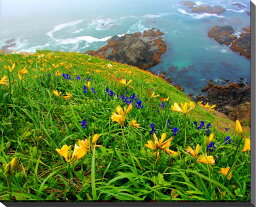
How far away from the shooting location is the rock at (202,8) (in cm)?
226

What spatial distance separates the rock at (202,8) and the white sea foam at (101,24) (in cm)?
87

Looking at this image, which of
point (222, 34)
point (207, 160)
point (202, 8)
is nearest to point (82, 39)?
point (202, 8)

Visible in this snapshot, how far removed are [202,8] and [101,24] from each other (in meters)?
1.22

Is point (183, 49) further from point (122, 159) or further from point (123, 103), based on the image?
A: point (122, 159)

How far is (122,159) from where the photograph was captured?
3.74 ft

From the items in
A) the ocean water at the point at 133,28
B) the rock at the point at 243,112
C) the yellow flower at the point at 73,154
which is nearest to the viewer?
the yellow flower at the point at 73,154

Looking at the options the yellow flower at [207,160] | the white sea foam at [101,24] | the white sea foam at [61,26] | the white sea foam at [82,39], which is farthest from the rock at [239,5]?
the white sea foam at [61,26]

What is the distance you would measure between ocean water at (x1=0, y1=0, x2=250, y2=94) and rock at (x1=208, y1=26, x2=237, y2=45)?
0.18 feet

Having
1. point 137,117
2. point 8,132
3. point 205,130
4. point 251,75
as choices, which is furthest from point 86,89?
point 251,75

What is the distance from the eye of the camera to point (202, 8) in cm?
232

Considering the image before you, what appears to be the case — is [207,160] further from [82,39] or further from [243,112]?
[82,39]

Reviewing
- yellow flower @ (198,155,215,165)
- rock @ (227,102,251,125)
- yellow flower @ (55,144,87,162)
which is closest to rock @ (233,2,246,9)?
rock @ (227,102,251,125)

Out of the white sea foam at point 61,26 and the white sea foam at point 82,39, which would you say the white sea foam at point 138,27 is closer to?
the white sea foam at point 82,39

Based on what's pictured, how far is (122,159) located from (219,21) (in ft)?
6.76
